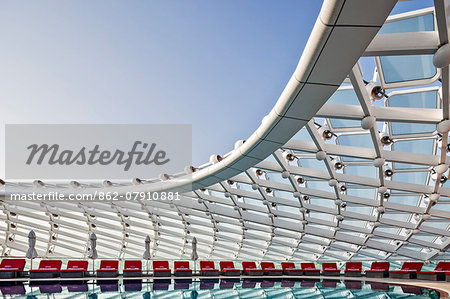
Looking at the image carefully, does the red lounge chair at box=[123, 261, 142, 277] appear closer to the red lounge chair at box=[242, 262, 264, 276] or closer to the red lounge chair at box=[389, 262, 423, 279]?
the red lounge chair at box=[242, 262, 264, 276]

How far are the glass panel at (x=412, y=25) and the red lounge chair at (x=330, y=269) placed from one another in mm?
23655

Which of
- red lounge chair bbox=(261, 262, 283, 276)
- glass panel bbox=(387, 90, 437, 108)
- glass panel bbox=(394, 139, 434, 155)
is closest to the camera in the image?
glass panel bbox=(387, 90, 437, 108)

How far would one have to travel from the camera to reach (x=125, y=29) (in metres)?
19.4

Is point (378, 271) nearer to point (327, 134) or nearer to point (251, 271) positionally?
point (251, 271)

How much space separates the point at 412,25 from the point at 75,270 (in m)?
24.3

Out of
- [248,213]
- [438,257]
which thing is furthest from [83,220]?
[438,257]

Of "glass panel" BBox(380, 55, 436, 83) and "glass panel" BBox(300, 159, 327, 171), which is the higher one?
"glass panel" BBox(380, 55, 436, 83)

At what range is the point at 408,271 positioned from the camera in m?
24.9

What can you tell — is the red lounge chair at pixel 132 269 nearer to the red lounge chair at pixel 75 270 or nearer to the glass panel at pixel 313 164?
the red lounge chair at pixel 75 270

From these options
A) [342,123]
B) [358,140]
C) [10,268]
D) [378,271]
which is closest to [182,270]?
[10,268]

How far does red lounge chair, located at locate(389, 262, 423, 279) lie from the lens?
81.0 ft

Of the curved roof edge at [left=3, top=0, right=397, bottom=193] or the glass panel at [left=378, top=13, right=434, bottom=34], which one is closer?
the curved roof edge at [left=3, top=0, right=397, bottom=193]

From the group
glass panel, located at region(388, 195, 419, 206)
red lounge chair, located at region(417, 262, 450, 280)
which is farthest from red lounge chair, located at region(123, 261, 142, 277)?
red lounge chair, located at region(417, 262, 450, 280)

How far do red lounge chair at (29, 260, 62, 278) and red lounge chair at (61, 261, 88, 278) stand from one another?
454 millimetres
